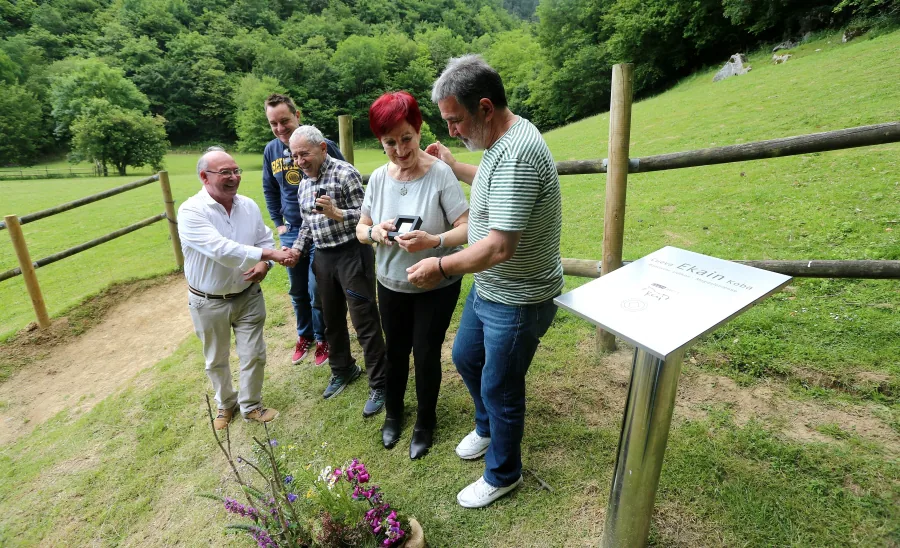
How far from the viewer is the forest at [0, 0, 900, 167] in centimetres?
2877

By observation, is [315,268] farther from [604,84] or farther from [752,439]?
[604,84]

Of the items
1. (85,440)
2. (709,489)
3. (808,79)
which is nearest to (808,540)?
(709,489)

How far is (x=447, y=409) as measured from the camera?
311 centimetres

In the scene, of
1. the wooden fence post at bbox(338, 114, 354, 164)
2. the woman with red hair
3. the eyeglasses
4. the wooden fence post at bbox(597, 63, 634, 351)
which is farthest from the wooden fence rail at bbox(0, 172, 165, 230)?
the wooden fence post at bbox(597, 63, 634, 351)

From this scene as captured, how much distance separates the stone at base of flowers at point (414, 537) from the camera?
77.7 inches

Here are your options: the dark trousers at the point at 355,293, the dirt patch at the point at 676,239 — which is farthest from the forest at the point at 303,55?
the dark trousers at the point at 355,293

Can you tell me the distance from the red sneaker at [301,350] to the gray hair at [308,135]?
1.94m

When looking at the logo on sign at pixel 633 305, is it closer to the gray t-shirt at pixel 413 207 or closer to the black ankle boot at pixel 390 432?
the gray t-shirt at pixel 413 207

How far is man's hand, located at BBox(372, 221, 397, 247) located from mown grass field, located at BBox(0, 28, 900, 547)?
1.35 meters

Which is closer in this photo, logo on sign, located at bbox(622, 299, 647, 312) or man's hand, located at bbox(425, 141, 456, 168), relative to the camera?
logo on sign, located at bbox(622, 299, 647, 312)

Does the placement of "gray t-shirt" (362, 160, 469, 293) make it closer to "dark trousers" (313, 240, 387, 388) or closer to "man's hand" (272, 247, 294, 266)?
"dark trousers" (313, 240, 387, 388)

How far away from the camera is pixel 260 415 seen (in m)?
3.27

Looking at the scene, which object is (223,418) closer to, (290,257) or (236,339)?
(236,339)

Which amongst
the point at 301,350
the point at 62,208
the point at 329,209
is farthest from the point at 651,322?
the point at 62,208
